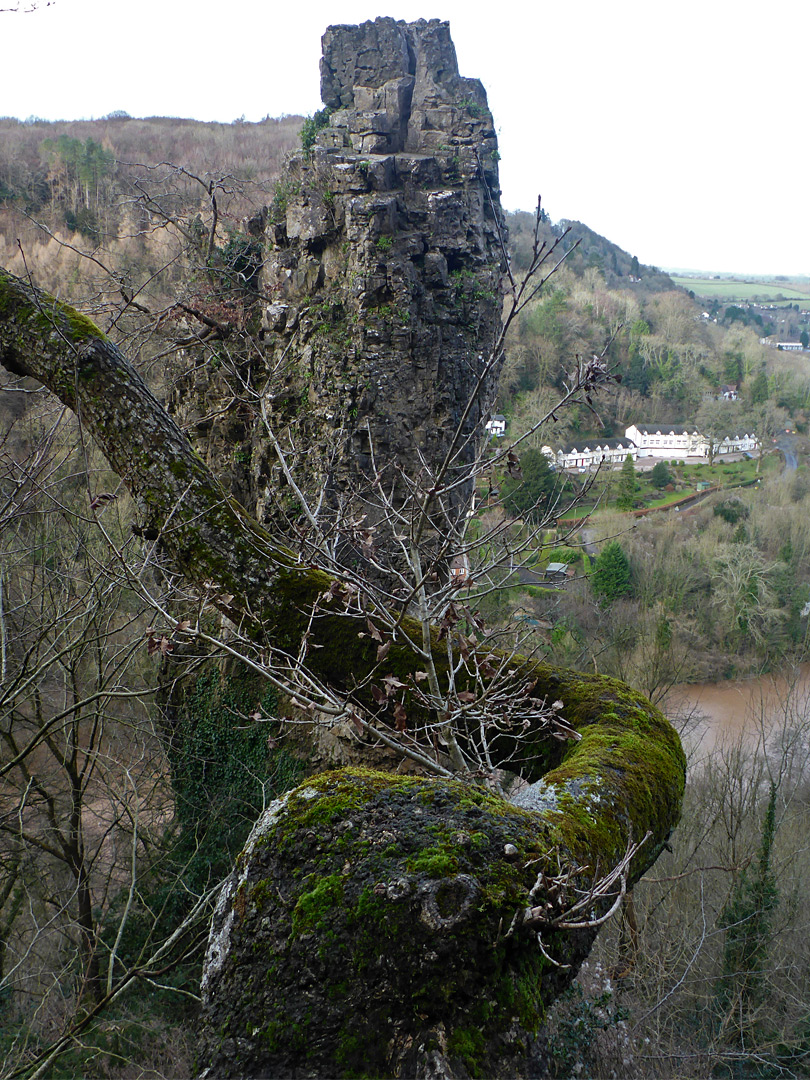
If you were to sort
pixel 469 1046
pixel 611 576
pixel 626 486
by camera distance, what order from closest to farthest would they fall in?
1. pixel 469 1046
2. pixel 611 576
3. pixel 626 486

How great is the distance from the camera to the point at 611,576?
24.1 m

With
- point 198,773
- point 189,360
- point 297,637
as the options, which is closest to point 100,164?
point 189,360

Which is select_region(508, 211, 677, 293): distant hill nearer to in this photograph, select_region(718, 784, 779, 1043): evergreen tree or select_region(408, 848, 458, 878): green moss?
select_region(718, 784, 779, 1043): evergreen tree

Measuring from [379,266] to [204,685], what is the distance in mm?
7057

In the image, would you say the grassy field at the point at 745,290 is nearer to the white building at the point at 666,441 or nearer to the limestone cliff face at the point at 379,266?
the white building at the point at 666,441

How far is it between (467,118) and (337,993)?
1324 centimetres

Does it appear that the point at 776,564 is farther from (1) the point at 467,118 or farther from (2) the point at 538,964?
(2) the point at 538,964

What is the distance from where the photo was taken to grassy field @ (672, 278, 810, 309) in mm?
86500

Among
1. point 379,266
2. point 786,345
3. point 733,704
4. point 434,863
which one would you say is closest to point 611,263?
point 786,345

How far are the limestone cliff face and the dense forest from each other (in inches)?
22.8

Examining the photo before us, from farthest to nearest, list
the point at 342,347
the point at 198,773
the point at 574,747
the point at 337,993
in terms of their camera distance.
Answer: the point at 342,347 < the point at 198,773 < the point at 574,747 < the point at 337,993

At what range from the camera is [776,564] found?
2569cm

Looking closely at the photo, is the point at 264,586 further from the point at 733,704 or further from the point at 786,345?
the point at 786,345

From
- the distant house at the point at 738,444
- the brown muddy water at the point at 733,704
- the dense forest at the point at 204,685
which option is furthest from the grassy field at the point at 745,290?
the brown muddy water at the point at 733,704
